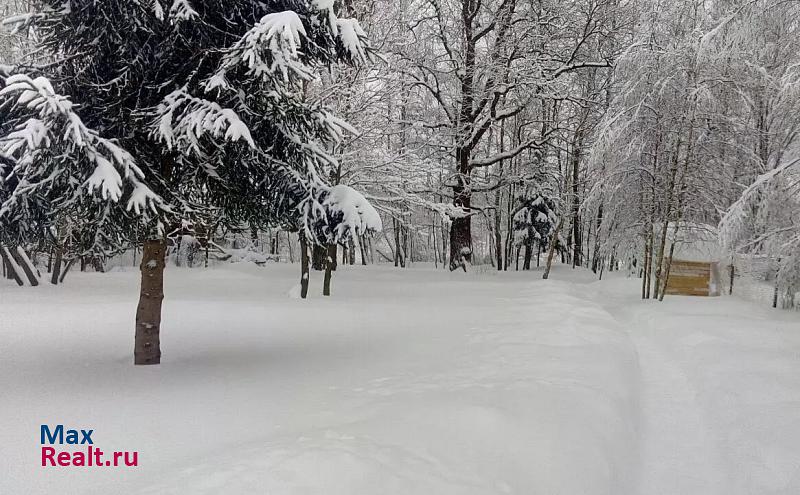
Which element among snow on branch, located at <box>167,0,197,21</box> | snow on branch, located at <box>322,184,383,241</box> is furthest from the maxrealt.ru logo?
snow on branch, located at <box>167,0,197,21</box>

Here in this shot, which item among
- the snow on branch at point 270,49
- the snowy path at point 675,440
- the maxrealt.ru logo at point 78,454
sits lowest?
the snowy path at point 675,440

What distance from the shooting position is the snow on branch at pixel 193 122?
198 inches

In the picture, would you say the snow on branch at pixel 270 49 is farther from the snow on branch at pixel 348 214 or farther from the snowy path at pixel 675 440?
the snowy path at pixel 675 440

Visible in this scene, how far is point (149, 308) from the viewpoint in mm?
6355

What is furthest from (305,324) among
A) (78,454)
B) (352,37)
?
(78,454)

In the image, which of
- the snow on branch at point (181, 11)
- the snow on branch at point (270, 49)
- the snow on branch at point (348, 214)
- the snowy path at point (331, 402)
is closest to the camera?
the snowy path at point (331, 402)

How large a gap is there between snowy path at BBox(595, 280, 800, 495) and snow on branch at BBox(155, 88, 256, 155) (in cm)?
473

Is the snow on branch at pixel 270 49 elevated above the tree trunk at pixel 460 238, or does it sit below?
above

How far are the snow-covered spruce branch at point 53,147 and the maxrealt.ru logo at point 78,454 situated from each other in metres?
1.89

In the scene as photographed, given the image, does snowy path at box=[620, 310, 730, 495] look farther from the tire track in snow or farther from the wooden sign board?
the wooden sign board

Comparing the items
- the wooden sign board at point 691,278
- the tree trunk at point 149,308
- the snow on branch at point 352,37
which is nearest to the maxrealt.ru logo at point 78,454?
the tree trunk at point 149,308

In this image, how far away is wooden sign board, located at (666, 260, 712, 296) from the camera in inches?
618

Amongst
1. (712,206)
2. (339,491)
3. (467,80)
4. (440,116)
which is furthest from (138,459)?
(440,116)

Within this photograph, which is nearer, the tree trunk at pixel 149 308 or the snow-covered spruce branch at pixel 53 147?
the snow-covered spruce branch at pixel 53 147
